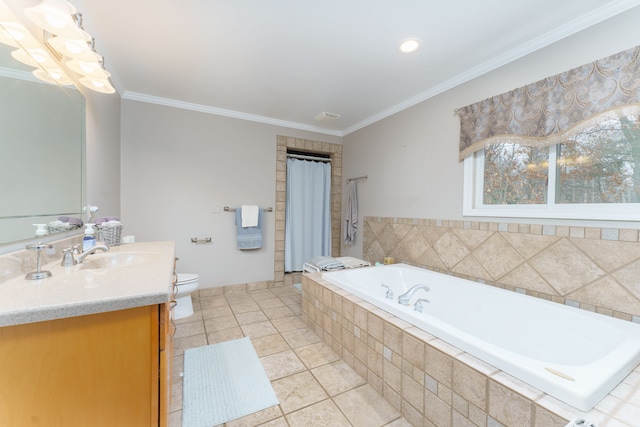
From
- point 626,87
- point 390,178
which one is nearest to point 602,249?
point 626,87

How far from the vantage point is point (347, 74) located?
90.1 inches

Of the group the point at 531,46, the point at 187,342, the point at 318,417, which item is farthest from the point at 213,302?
the point at 531,46

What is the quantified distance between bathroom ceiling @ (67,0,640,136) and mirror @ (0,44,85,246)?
2.47 feet

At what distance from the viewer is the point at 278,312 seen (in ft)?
8.95

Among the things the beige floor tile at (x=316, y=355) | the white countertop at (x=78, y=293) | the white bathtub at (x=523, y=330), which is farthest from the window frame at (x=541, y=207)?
the white countertop at (x=78, y=293)

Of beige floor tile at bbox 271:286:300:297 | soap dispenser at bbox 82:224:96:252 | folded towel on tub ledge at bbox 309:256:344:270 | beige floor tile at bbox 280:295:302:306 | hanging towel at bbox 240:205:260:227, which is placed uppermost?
hanging towel at bbox 240:205:260:227

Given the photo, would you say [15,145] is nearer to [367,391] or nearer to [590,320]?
[367,391]

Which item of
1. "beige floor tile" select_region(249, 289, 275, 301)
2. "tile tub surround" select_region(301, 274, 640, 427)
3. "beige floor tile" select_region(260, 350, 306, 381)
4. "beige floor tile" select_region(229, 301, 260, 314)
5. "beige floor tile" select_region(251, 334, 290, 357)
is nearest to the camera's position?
"tile tub surround" select_region(301, 274, 640, 427)

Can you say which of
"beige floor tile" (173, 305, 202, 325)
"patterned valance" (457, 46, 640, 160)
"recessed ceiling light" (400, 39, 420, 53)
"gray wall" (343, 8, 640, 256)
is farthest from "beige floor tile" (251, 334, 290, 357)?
"recessed ceiling light" (400, 39, 420, 53)

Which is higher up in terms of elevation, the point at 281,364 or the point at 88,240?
the point at 88,240

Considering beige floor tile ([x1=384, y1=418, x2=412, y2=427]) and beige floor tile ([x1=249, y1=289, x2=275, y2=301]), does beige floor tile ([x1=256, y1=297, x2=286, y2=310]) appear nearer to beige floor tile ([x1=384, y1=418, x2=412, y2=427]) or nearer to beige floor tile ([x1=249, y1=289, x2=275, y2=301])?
beige floor tile ([x1=249, y1=289, x2=275, y2=301])

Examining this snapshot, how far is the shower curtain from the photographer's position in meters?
3.69

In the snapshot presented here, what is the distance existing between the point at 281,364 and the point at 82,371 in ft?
4.31

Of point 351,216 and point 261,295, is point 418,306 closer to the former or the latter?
point 351,216
